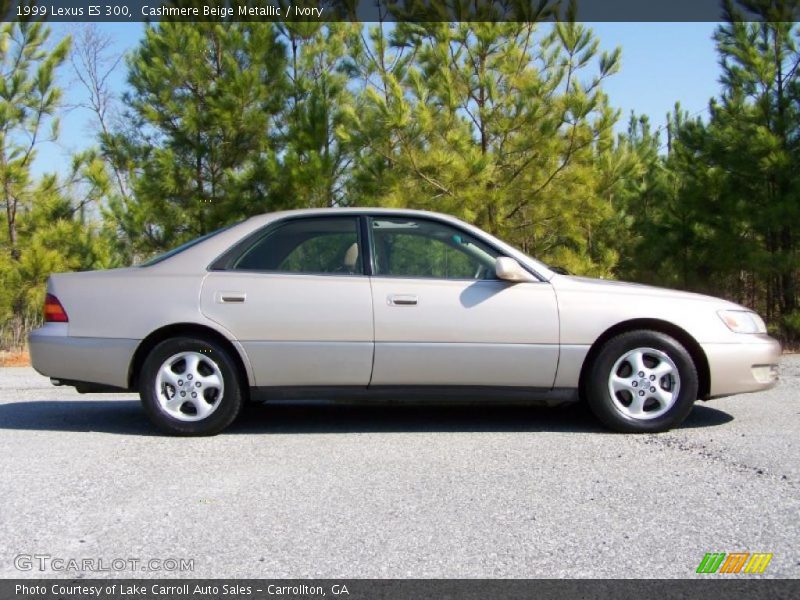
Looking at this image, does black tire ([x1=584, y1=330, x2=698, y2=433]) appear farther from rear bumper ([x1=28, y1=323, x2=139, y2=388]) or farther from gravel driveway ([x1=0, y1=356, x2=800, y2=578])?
rear bumper ([x1=28, y1=323, x2=139, y2=388])

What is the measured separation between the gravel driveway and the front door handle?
0.87 m

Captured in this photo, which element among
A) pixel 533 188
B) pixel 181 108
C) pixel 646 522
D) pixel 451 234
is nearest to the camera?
pixel 646 522

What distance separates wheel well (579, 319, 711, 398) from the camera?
5484mm

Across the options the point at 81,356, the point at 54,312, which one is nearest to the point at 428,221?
the point at 81,356

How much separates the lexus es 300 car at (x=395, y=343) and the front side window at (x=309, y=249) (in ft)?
0.29

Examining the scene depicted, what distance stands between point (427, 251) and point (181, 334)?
173 centimetres

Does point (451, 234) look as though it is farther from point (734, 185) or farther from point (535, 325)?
point (734, 185)

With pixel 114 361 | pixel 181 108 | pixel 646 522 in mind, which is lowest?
pixel 646 522

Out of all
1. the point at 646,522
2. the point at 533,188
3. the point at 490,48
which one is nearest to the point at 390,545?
the point at 646,522

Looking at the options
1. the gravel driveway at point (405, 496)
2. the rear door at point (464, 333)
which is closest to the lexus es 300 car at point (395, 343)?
the rear door at point (464, 333)

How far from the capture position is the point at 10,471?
181 inches

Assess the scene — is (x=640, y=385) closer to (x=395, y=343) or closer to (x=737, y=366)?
(x=737, y=366)

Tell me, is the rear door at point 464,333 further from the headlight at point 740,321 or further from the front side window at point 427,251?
the headlight at point 740,321

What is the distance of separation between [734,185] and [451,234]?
28.9 ft
